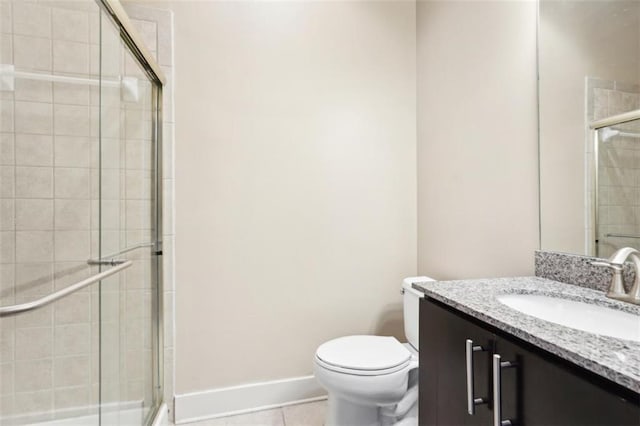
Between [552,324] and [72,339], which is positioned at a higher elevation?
[552,324]

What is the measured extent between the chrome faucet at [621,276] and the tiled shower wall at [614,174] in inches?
4.7

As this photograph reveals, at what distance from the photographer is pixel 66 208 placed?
1223 mm

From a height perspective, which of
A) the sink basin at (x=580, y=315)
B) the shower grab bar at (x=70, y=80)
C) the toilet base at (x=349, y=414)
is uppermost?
the shower grab bar at (x=70, y=80)

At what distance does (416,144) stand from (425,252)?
0.66 metres

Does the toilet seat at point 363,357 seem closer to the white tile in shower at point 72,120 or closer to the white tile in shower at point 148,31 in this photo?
the white tile in shower at point 72,120

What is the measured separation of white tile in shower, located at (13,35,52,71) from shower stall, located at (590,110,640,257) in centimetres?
186

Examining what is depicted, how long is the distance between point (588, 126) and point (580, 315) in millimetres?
618

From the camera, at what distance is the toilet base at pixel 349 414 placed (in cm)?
146

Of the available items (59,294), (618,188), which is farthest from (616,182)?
(59,294)

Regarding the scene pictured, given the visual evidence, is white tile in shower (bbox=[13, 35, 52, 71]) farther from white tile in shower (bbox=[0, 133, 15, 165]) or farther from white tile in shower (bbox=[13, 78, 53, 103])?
white tile in shower (bbox=[0, 133, 15, 165])

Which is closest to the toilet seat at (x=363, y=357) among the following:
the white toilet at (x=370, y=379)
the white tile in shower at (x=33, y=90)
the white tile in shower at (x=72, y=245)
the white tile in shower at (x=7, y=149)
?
the white toilet at (x=370, y=379)

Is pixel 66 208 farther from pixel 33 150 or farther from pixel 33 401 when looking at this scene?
pixel 33 401

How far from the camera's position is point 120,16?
3.73ft

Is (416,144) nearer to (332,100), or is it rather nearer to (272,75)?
(332,100)
